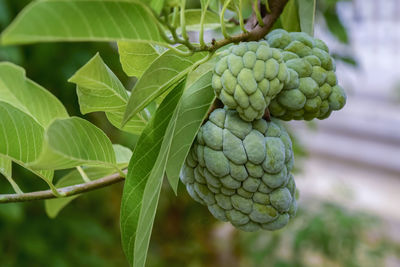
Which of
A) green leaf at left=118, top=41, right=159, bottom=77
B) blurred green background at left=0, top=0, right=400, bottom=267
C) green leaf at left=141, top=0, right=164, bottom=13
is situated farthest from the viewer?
blurred green background at left=0, top=0, right=400, bottom=267

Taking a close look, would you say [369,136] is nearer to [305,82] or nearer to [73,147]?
[305,82]

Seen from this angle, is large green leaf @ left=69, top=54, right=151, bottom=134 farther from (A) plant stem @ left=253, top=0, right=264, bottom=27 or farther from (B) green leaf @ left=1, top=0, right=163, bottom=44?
(A) plant stem @ left=253, top=0, right=264, bottom=27

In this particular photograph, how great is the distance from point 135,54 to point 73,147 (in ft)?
0.57

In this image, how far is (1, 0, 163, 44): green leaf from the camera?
1.21 ft

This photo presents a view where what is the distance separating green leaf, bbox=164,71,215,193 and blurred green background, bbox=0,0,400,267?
3.93 ft

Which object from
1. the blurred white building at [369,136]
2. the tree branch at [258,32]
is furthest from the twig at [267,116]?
the blurred white building at [369,136]

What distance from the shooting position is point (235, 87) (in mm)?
517

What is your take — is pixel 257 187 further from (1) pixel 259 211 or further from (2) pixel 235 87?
(2) pixel 235 87

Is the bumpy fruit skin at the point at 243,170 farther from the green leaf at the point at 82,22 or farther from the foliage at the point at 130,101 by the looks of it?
the green leaf at the point at 82,22

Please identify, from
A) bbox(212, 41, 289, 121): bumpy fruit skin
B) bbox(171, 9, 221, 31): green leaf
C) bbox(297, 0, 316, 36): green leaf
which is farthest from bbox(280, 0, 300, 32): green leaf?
bbox(212, 41, 289, 121): bumpy fruit skin

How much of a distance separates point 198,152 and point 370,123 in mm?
4816

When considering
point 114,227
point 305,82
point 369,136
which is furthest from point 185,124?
point 369,136

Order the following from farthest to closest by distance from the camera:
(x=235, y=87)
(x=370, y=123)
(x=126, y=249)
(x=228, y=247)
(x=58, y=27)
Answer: (x=370, y=123), (x=228, y=247), (x=126, y=249), (x=235, y=87), (x=58, y=27)

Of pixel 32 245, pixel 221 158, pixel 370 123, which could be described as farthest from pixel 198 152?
pixel 370 123
